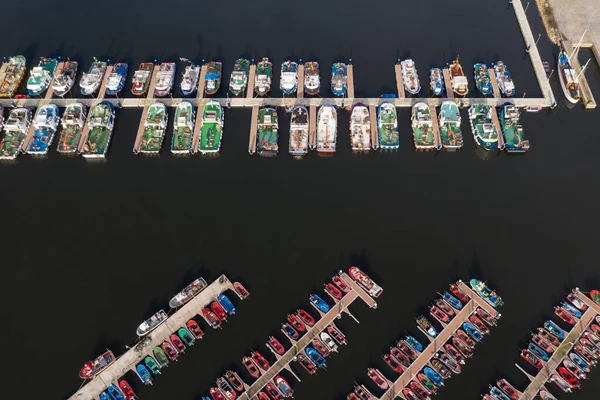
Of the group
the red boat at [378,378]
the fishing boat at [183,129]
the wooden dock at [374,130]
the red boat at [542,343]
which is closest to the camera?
the red boat at [378,378]

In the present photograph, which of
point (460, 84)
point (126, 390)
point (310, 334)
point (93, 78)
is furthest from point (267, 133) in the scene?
point (126, 390)

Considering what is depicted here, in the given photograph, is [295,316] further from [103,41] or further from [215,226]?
[103,41]

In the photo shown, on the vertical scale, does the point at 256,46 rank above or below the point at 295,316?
above

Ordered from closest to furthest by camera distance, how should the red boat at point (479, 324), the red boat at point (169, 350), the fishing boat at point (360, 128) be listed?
1. the red boat at point (169, 350)
2. the red boat at point (479, 324)
3. the fishing boat at point (360, 128)

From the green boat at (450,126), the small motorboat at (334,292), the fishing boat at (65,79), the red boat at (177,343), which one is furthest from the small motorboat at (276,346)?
the fishing boat at (65,79)

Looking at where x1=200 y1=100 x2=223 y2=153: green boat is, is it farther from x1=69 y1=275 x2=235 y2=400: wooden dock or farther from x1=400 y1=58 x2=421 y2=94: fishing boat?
x1=400 y1=58 x2=421 y2=94: fishing boat

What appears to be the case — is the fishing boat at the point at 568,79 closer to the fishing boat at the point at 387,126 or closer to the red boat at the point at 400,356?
the fishing boat at the point at 387,126

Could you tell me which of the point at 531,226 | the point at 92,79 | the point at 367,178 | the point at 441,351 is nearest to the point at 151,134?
the point at 92,79

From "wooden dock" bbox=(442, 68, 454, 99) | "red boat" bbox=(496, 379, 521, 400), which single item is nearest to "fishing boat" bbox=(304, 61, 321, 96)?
"wooden dock" bbox=(442, 68, 454, 99)
